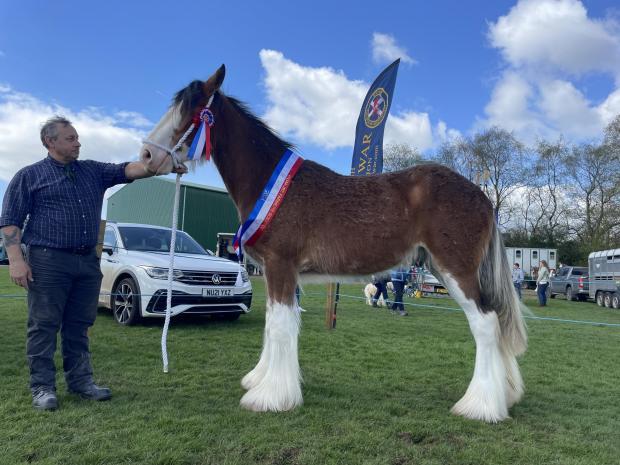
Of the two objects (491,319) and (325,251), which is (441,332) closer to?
(491,319)

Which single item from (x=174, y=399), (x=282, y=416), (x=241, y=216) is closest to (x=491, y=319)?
(x=282, y=416)

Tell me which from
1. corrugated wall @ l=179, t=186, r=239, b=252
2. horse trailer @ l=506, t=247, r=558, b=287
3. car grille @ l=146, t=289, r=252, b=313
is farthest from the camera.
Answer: corrugated wall @ l=179, t=186, r=239, b=252

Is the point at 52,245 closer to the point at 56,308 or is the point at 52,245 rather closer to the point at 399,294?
the point at 56,308

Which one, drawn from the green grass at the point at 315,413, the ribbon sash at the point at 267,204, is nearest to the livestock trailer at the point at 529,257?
the green grass at the point at 315,413

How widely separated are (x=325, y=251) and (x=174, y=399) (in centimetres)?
173

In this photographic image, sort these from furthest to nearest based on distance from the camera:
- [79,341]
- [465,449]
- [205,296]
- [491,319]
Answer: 1. [205,296]
2. [79,341]
3. [491,319]
4. [465,449]

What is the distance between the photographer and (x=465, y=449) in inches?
110

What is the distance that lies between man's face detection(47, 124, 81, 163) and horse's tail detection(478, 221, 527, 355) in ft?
11.1

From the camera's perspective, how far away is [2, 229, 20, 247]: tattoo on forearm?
324cm

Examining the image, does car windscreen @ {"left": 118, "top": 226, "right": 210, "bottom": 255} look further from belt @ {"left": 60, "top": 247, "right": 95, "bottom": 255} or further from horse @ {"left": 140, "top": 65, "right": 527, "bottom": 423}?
horse @ {"left": 140, "top": 65, "right": 527, "bottom": 423}

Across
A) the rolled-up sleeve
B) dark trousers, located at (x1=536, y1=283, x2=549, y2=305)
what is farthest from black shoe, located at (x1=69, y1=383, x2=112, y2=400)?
dark trousers, located at (x1=536, y1=283, x2=549, y2=305)

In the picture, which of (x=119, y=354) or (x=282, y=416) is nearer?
(x=282, y=416)

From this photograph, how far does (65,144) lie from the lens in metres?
3.43

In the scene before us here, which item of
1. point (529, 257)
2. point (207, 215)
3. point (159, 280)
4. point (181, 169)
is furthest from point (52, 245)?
point (207, 215)
